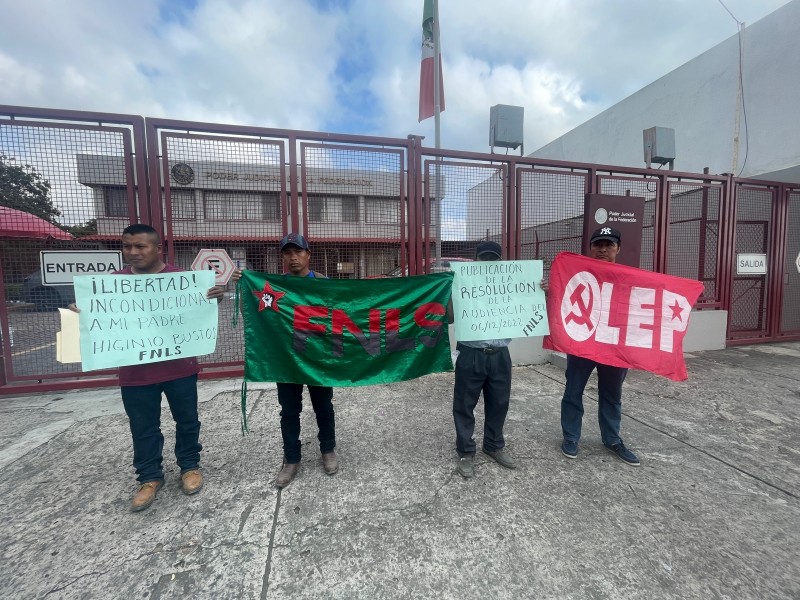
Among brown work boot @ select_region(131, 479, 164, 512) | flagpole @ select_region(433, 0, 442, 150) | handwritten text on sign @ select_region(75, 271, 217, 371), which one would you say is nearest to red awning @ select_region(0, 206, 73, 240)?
handwritten text on sign @ select_region(75, 271, 217, 371)

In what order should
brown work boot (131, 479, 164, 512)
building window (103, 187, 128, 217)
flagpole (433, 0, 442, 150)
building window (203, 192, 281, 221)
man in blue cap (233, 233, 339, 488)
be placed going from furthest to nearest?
flagpole (433, 0, 442, 150) < building window (203, 192, 281, 221) < building window (103, 187, 128, 217) < man in blue cap (233, 233, 339, 488) < brown work boot (131, 479, 164, 512)

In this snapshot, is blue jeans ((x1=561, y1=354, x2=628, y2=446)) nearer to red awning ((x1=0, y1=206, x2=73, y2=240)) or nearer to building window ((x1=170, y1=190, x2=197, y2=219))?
building window ((x1=170, y1=190, x2=197, y2=219))

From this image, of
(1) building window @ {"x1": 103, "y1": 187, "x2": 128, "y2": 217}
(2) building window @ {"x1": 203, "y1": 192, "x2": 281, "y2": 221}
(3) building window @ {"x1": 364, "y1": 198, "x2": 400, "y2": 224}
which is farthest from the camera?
(3) building window @ {"x1": 364, "y1": 198, "x2": 400, "y2": 224}

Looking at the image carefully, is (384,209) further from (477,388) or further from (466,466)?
(466,466)

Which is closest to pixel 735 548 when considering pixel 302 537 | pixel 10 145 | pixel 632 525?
pixel 632 525

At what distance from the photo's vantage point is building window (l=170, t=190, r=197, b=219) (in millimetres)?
4488

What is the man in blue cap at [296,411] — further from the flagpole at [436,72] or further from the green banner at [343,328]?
the flagpole at [436,72]

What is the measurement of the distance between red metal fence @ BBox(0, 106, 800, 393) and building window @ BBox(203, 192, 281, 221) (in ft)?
0.06

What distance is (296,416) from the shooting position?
2.72 metres

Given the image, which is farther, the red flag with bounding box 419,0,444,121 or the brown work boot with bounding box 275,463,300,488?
the red flag with bounding box 419,0,444,121

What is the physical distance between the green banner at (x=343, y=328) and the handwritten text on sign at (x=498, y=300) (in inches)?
6.9

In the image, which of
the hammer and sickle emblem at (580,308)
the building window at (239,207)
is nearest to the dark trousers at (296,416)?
the hammer and sickle emblem at (580,308)

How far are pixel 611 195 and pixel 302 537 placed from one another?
585 cm

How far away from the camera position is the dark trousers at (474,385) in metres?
2.75
